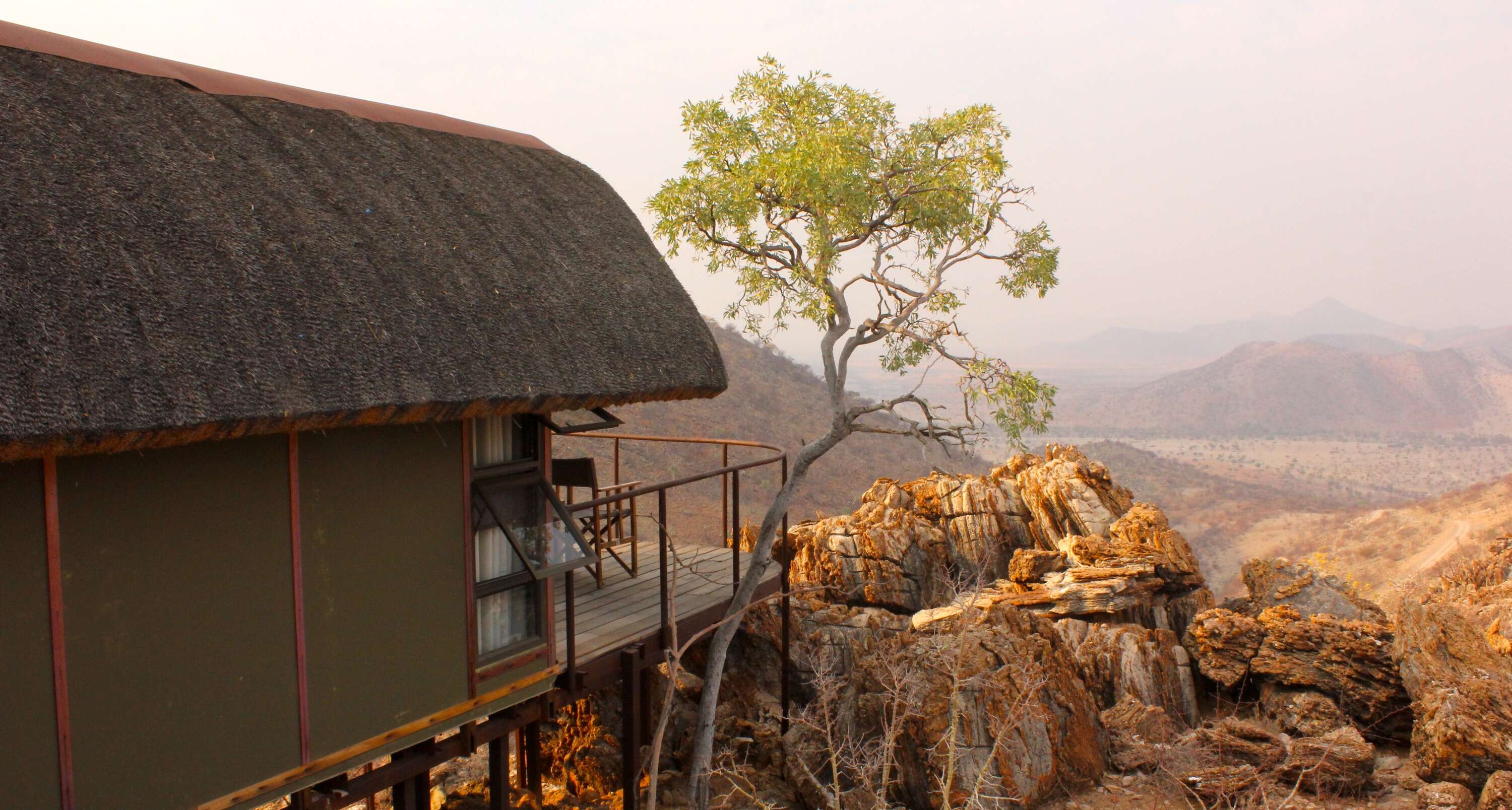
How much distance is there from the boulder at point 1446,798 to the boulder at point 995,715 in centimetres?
261

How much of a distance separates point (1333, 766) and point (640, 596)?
21.5 feet

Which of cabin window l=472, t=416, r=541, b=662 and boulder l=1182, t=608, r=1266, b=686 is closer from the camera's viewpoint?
cabin window l=472, t=416, r=541, b=662

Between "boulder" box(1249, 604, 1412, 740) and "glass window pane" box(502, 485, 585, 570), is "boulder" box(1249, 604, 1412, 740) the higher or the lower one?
the lower one

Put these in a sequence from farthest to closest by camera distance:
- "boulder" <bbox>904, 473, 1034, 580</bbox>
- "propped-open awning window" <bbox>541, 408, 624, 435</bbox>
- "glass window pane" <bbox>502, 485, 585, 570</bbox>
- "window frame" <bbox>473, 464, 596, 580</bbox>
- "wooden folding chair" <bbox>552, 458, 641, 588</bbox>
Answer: "boulder" <bbox>904, 473, 1034, 580</bbox>
"wooden folding chair" <bbox>552, 458, 641, 588</bbox>
"propped-open awning window" <bbox>541, 408, 624, 435</bbox>
"glass window pane" <bbox>502, 485, 585, 570</bbox>
"window frame" <bbox>473, 464, 596, 580</bbox>

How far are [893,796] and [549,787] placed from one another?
3.96 meters

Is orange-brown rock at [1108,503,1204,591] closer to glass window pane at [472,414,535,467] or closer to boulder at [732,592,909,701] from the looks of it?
boulder at [732,592,909,701]

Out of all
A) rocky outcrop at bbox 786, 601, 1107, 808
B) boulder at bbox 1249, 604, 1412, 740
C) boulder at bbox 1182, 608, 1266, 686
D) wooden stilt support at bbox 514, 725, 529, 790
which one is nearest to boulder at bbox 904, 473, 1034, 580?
boulder at bbox 1182, 608, 1266, 686

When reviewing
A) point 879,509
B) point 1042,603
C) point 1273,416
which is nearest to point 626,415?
point 879,509

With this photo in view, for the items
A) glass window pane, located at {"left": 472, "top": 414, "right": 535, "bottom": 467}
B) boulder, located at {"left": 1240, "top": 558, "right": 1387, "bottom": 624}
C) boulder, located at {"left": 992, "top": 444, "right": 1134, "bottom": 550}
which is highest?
glass window pane, located at {"left": 472, "top": 414, "right": 535, "bottom": 467}

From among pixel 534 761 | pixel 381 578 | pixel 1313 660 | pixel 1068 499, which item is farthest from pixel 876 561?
pixel 381 578

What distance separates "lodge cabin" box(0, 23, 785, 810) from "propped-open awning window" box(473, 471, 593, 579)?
0.02 meters

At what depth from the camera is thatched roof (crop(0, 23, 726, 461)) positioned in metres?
4.08

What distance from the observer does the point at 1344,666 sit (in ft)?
34.5

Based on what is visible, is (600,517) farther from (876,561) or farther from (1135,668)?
(1135,668)
